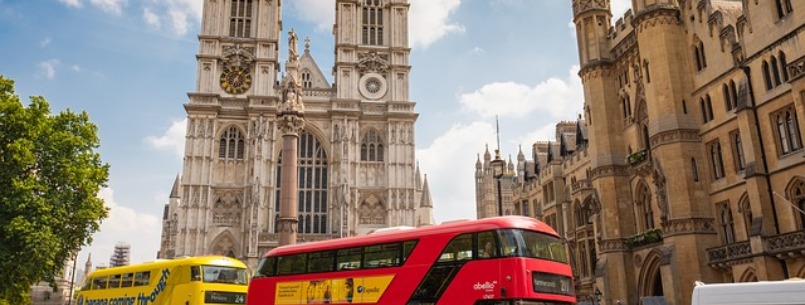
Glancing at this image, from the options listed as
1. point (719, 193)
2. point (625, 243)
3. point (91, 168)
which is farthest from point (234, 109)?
point (719, 193)

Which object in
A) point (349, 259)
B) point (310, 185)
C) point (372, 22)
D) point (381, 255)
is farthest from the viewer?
point (372, 22)

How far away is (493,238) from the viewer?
14750 mm

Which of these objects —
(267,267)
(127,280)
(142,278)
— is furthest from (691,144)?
(127,280)

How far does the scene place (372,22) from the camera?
206 feet

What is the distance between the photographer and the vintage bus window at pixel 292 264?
1850 cm

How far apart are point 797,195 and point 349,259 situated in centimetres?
1547

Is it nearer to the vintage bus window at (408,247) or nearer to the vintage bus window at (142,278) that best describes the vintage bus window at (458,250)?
the vintage bus window at (408,247)

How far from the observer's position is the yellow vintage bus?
21.4 meters

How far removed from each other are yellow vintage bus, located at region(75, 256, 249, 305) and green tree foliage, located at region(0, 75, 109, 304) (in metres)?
5.05

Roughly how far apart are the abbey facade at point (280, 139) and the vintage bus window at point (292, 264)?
3466 centimetres

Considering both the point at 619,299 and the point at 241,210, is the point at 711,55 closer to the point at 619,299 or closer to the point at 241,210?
the point at 619,299

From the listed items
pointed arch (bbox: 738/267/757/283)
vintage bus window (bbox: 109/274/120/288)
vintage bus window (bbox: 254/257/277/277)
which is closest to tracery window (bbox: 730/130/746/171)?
pointed arch (bbox: 738/267/757/283)

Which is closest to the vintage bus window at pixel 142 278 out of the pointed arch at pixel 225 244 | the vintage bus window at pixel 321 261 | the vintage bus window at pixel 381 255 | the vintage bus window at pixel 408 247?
the vintage bus window at pixel 321 261

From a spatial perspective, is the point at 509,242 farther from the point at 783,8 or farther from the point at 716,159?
the point at 716,159
